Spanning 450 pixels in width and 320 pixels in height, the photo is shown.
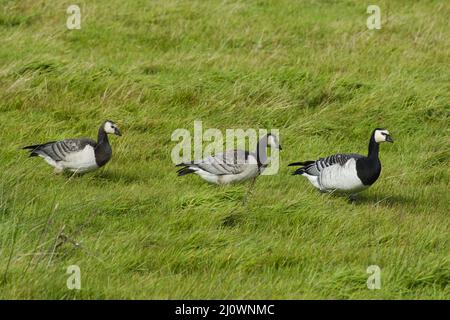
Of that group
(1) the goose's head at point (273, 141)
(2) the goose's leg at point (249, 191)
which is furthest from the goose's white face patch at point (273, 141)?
(2) the goose's leg at point (249, 191)

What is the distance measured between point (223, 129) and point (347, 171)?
3157 millimetres

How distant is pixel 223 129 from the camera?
1396 centimetres

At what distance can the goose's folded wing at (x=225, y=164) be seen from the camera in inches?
461

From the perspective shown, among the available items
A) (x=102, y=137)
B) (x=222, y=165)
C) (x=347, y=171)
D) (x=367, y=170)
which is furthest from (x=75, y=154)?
(x=367, y=170)

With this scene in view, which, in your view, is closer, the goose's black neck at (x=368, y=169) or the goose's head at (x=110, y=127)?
the goose's black neck at (x=368, y=169)

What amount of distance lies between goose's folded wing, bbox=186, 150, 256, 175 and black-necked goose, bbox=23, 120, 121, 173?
1.22 meters

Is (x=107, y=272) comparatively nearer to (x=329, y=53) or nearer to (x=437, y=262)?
(x=437, y=262)

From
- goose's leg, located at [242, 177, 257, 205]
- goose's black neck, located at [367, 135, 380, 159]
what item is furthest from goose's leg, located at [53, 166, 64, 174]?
goose's black neck, located at [367, 135, 380, 159]

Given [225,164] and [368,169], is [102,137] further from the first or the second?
[368,169]

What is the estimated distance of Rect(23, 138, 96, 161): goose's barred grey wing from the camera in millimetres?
11664

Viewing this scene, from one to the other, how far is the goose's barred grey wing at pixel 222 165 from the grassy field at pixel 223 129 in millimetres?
236

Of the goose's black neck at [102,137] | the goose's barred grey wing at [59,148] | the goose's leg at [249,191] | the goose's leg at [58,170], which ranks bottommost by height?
the goose's leg at [249,191]

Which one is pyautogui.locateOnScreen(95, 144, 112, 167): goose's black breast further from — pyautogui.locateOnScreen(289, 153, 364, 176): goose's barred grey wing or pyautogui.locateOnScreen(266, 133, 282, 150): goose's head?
pyautogui.locateOnScreen(289, 153, 364, 176): goose's barred grey wing

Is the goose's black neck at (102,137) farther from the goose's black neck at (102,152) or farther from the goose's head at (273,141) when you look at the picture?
the goose's head at (273,141)
